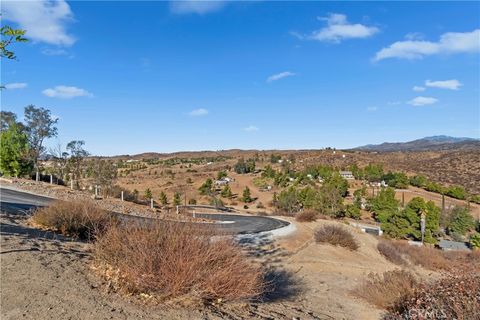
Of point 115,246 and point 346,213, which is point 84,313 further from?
point 346,213

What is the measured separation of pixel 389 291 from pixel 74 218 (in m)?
8.27

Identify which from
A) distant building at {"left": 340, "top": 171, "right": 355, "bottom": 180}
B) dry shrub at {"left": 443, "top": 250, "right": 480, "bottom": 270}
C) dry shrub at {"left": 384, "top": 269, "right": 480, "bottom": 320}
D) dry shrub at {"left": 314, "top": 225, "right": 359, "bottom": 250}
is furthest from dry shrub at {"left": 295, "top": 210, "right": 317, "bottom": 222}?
distant building at {"left": 340, "top": 171, "right": 355, "bottom": 180}

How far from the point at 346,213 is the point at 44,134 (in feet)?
132

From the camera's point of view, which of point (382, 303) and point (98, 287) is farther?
point (382, 303)

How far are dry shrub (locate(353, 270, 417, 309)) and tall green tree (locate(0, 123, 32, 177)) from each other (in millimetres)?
31619

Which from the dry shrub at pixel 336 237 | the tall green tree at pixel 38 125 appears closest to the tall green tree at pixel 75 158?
the tall green tree at pixel 38 125

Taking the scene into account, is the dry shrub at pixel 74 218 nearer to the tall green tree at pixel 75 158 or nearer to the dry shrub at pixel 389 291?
the dry shrub at pixel 389 291

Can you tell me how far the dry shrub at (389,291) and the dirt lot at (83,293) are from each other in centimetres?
31

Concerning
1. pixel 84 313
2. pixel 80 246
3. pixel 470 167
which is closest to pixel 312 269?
pixel 80 246

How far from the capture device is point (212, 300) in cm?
618

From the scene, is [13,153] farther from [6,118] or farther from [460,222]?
[460,222]

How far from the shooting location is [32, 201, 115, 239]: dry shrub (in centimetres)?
991

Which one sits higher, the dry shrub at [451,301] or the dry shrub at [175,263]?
the dry shrub at [175,263]

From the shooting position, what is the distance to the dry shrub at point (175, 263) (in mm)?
5816
